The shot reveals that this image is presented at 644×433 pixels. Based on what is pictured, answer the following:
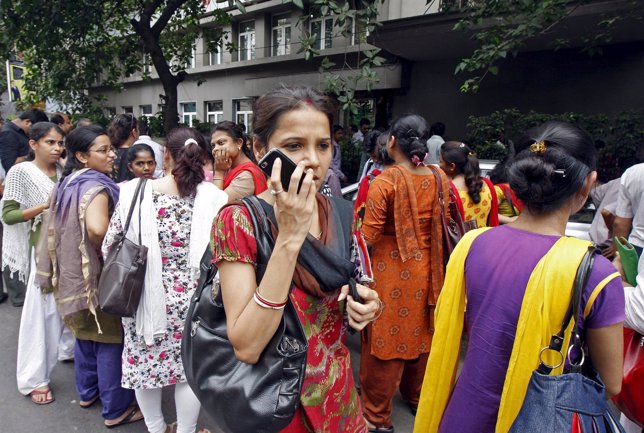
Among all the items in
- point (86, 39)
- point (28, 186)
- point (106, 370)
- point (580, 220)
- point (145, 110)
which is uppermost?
point (86, 39)

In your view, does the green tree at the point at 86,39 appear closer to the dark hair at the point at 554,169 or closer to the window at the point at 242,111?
the window at the point at 242,111

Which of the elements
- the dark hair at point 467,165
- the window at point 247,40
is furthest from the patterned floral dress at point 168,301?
the window at point 247,40

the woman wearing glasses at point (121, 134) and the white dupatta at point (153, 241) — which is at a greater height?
the woman wearing glasses at point (121, 134)

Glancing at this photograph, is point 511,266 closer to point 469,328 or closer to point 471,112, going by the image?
point 469,328

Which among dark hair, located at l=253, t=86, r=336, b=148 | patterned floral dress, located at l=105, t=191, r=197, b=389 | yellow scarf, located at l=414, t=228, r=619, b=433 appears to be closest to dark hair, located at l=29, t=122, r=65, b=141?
patterned floral dress, located at l=105, t=191, r=197, b=389

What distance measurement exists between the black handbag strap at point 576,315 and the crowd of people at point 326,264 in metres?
0.02

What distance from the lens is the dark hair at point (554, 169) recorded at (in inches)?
58.2

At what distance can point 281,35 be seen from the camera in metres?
16.7

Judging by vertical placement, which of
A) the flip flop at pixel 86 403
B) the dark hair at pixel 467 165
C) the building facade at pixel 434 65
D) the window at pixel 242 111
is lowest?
the flip flop at pixel 86 403

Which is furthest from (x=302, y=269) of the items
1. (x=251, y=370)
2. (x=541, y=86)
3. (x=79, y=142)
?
(x=541, y=86)

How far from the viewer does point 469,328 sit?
165 cm

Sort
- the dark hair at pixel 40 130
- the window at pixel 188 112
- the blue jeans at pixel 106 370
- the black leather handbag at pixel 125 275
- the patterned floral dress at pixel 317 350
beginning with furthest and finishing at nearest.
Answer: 1. the window at pixel 188 112
2. the dark hair at pixel 40 130
3. the blue jeans at pixel 106 370
4. the black leather handbag at pixel 125 275
5. the patterned floral dress at pixel 317 350

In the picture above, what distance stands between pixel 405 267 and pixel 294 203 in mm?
1872

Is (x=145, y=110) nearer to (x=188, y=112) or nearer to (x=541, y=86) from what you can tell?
(x=188, y=112)
